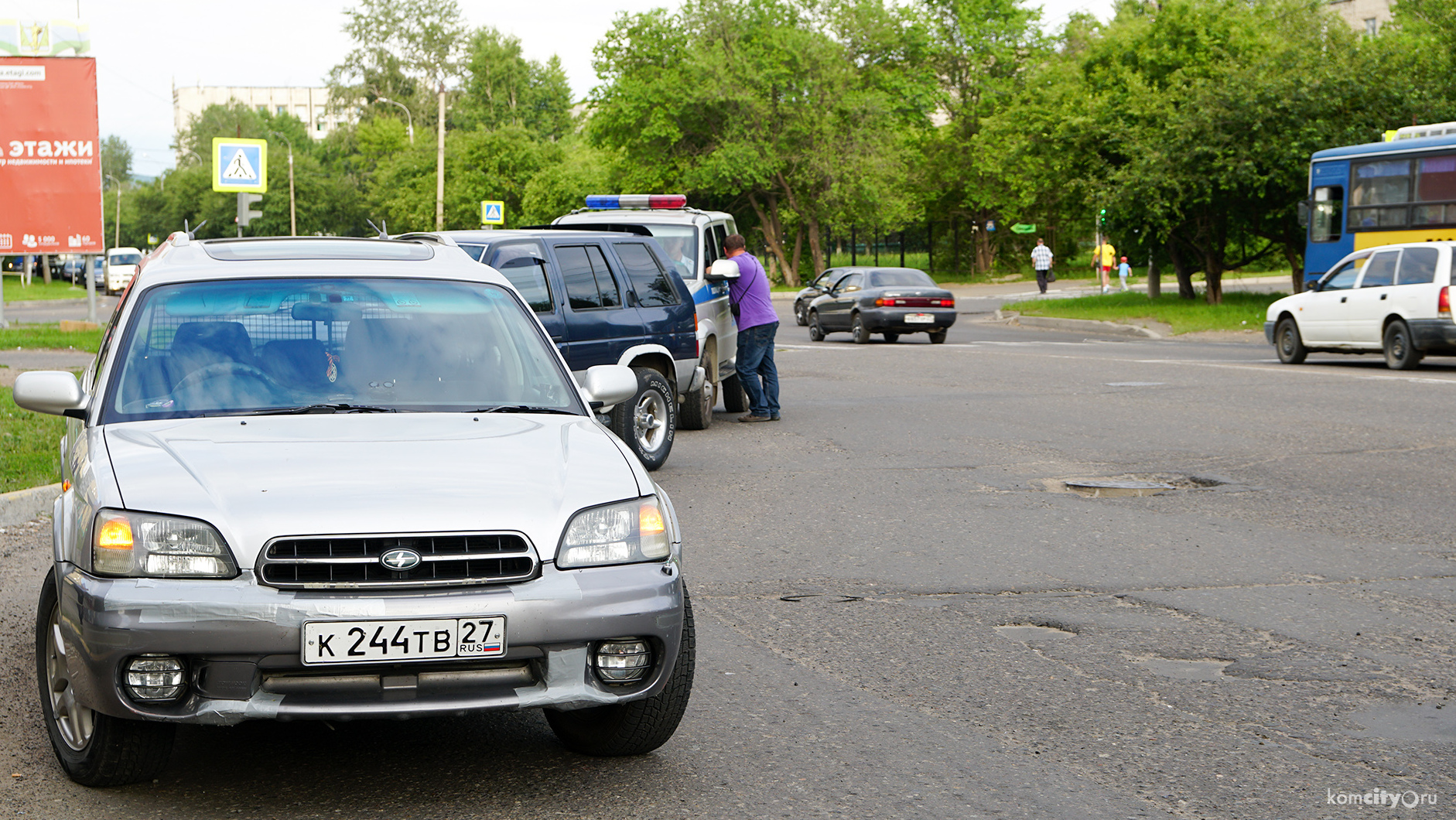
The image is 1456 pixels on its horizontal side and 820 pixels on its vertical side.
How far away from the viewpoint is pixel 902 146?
63438mm

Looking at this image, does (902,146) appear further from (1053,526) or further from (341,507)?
(341,507)

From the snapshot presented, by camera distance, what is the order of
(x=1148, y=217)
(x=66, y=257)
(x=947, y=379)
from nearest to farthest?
(x=947, y=379), (x=1148, y=217), (x=66, y=257)

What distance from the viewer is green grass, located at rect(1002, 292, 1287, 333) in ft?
102

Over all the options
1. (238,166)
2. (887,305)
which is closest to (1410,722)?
(887,305)

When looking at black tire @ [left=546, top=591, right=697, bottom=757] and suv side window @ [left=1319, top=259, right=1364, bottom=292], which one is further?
suv side window @ [left=1319, top=259, right=1364, bottom=292]

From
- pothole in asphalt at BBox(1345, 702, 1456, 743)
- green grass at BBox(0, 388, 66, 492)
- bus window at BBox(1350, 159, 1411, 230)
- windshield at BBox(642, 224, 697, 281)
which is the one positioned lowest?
pothole in asphalt at BBox(1345, 702, 1456, 743)

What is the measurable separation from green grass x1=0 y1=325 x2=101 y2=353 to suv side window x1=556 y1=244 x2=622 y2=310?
1316cm

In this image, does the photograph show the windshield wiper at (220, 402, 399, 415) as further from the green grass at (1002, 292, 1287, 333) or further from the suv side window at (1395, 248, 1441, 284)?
the green grass at (1002, 292, 1287, 333)

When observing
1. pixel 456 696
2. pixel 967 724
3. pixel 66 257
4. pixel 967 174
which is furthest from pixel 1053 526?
pixel 66 257

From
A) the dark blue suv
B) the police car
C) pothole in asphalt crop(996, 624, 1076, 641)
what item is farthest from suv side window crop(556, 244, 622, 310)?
pothole in asphalt crop(996, 624, 1076, 641)

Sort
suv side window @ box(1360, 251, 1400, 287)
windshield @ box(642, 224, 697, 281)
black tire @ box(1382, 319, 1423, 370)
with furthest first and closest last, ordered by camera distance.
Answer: suv side window @ box(1360, 251, 1400, 287), black tire @ box(1382, 319, 1423, 370), windshield @ box(642, 224, 697, 281)

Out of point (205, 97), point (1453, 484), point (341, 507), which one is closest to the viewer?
point (341, 507)

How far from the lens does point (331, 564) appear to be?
12.6 feet

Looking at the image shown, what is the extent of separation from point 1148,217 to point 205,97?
168 meters
